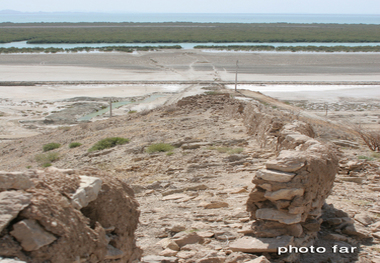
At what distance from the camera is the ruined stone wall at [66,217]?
10.4ft

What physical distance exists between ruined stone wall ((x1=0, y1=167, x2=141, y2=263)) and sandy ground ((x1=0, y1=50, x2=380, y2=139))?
729 inches

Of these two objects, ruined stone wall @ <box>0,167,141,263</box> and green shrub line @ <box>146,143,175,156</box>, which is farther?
green shrub line @ <box>146,143,175,156</box>

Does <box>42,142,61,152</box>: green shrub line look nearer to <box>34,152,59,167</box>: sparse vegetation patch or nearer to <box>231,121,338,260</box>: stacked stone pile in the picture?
<box>34,152,59,167</box>: sparse vegetation patch

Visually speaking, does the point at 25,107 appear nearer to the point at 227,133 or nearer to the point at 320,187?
the point at 227,133

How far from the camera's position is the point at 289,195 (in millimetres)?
5402

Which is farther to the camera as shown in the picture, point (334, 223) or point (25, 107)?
point (25, 107)

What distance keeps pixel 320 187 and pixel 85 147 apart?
10227 mm

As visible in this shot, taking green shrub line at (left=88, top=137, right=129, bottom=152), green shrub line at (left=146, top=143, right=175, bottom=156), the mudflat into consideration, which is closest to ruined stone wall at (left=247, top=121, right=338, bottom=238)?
green shrub line at (left=146, top=143, right=175, bottom=156)

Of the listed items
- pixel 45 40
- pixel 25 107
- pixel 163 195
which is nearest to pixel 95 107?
pixel 25 107

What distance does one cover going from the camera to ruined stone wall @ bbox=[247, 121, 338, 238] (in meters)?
5.43

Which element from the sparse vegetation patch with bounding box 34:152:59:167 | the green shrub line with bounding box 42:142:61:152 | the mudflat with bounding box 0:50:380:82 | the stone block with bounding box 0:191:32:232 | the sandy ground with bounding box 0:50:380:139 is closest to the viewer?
the stone block with bounding box 0:191:32:232

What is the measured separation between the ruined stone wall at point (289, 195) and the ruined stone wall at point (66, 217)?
1.94m

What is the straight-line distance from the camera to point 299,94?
32312 millimetres

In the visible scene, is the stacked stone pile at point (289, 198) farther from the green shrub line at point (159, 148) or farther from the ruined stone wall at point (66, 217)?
the green shrub line at point (159, 148)
